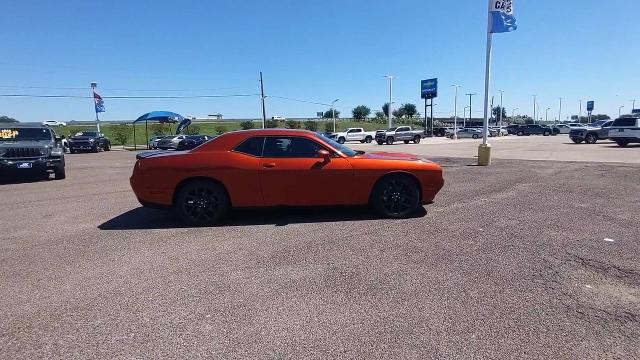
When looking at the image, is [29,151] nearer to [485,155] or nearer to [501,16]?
[485,155]

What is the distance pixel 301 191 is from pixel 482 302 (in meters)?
3.47

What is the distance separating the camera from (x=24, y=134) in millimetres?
13641

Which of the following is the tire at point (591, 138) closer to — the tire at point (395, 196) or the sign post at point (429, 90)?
the tire at point (395, 196)

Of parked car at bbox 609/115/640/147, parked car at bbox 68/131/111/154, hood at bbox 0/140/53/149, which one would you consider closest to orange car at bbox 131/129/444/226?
hood at bbox 0/140/53/149

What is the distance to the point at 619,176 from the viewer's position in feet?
37.4

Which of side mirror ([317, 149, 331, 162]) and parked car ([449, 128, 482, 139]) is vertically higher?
side mirror ([317, 149, 331, 162])

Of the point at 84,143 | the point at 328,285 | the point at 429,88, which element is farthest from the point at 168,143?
the point at 429,88

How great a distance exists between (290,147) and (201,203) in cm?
163

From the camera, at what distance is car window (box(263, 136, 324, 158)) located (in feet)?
21.6

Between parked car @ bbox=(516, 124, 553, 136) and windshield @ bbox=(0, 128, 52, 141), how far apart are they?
65.6m

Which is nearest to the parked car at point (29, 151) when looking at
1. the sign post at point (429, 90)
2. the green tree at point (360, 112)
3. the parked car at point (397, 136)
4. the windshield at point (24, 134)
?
the windshield at point (24, 134)

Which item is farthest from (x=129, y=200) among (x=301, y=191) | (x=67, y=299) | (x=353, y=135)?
(x=353, y=135)

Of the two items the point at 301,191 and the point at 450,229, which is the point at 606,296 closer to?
the point at 450,229

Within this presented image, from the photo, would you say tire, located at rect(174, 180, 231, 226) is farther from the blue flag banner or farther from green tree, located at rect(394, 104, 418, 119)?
green tree, located at rect(394, 104, 418, 119)
